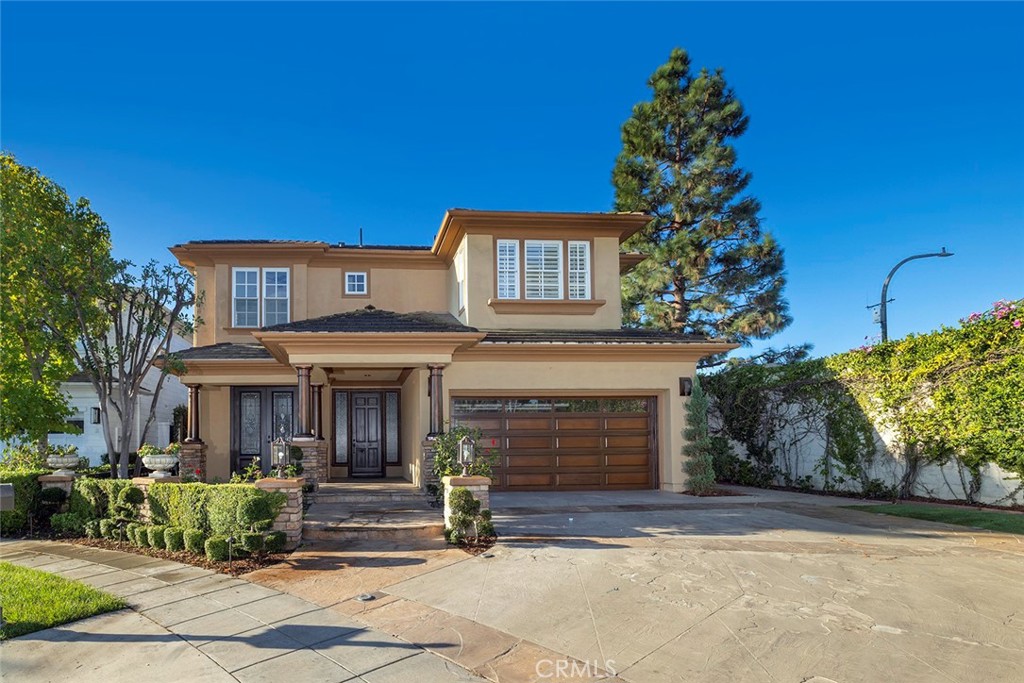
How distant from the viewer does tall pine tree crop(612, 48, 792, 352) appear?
21.7m

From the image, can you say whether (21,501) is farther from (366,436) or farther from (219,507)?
(366,436)

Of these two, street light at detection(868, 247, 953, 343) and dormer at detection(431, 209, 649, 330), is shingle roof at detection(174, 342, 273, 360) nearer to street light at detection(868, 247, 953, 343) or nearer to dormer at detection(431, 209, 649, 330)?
dormer at detection(431, 209, 649, 330)

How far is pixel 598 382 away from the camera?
13125mm

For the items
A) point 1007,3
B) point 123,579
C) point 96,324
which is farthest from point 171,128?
point 1007,3

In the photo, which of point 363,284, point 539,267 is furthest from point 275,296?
point 539,267

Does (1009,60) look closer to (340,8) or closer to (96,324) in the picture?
(340,8)

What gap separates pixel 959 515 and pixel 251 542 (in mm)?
10835

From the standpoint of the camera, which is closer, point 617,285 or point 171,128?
point 171,128

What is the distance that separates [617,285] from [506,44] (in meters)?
5.84

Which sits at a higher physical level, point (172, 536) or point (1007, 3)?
point (1007, 3)

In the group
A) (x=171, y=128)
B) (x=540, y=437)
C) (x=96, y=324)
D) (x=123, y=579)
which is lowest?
(x=123, y=579)

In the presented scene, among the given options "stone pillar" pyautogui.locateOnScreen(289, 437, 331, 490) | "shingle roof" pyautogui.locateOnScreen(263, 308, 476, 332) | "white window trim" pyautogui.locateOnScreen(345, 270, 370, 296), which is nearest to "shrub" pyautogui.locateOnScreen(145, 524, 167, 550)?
"stone pillar" pyautogui.locateOnScreen(289, 437, 331, 490)

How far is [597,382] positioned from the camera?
13.1 metres

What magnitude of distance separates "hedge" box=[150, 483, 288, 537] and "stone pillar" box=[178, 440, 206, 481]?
5.41m
